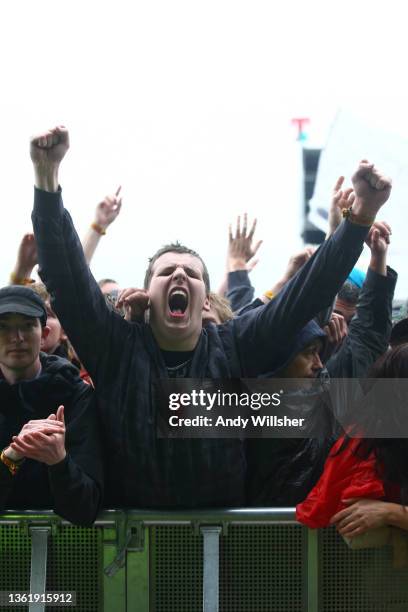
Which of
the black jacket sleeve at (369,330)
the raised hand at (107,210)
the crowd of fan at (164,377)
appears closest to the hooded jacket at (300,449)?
the crowd of fan at (164,377)

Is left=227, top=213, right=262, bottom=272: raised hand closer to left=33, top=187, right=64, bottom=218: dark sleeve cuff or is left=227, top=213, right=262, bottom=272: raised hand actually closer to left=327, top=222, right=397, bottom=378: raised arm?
left=327, top=222, right=397, bottom=378: raised arm

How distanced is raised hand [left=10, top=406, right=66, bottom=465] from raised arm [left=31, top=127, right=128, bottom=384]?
334 millimetres

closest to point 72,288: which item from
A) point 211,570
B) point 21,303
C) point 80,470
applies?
point 21,303

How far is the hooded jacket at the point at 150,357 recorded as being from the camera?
99.4 inches

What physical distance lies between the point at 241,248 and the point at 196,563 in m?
2.02

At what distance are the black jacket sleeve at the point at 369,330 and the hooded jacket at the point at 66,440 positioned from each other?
0.94 meters

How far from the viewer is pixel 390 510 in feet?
7.83

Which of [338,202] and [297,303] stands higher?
[338,202]

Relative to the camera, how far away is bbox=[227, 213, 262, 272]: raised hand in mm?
4098

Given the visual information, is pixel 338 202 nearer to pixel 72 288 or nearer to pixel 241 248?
pixel 72 288

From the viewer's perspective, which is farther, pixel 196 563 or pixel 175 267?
pixel 175 267

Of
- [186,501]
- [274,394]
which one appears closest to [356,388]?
[274,394]

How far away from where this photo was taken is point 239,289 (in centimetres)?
418

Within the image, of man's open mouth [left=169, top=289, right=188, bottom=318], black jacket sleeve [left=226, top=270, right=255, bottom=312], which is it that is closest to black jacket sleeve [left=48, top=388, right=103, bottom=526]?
man's open mouth [left=169, top=289, right=188, bottom=318]
